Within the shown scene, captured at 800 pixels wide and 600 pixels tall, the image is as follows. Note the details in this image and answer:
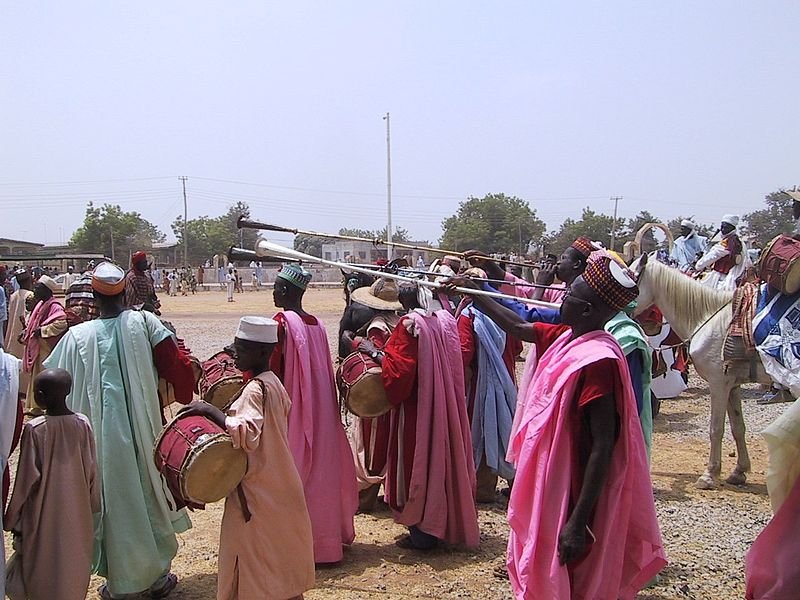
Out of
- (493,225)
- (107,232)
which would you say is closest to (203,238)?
(107,232)

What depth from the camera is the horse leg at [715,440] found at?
7.11 m

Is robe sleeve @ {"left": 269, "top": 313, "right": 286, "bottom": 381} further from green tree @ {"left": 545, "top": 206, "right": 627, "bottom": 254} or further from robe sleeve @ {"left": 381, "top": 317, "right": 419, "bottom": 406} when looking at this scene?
green tree @ {"left": 545, "top": 206, "right": 627, "bottom": 254}

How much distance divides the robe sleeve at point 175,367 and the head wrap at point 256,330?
3.10 ft

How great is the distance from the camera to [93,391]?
14.3ft

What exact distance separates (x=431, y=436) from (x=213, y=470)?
2.06 meters

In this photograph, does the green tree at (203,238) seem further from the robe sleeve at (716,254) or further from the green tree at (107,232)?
the robe sleeve at (716,254)

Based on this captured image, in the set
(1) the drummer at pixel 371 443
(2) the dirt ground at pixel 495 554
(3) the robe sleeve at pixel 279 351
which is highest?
(3) the robe sleeve at pixel 279 351

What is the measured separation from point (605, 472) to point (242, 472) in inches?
69.9

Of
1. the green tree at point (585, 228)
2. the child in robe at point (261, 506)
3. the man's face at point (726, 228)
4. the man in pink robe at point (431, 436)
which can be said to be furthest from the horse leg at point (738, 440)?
the green tree at point (585, 228)

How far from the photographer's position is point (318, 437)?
4996mm

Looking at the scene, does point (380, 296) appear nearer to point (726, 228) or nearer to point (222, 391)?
point (222, 391)

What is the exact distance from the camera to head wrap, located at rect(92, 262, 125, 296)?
14.5ft

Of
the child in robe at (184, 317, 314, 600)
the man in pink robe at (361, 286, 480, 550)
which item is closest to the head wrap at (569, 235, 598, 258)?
the man in pink robe at (361, 286, 480, 550)

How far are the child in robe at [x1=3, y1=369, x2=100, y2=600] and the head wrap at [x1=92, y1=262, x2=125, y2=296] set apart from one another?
0.76 metres
